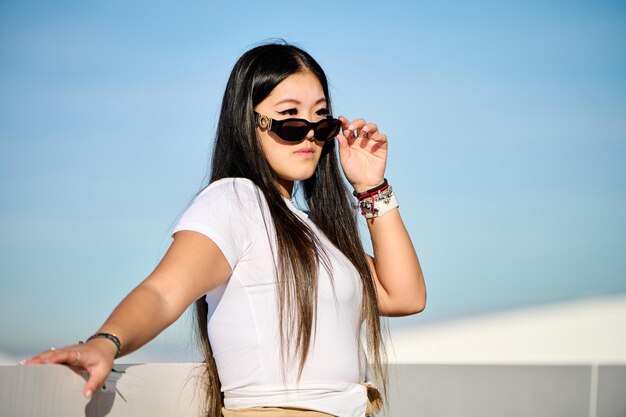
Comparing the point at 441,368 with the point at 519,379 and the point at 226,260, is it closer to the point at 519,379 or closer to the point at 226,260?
the point at 519,379

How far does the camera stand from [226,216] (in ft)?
6.30

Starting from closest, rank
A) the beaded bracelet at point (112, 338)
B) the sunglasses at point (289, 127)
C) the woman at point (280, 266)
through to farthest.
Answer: the beaded bracelet at point (112, 338), the woman at point (280, 266), the sunglasses at point (289, 127)

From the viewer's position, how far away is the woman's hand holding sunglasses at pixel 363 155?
2629 mm

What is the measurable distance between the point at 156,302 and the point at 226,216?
363mm

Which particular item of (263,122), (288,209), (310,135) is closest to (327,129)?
(310,135)

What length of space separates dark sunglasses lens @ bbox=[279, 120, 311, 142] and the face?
22 millimetres

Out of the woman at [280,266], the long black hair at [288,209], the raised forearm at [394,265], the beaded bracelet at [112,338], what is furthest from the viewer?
the raised forearm at [394,265]

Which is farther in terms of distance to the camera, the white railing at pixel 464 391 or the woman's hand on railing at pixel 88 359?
the white railing at pixel 464 391

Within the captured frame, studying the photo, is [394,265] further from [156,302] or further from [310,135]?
[156,302]

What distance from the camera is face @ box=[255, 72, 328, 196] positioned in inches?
91.1

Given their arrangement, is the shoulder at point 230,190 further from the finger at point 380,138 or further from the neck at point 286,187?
the finger at point 380,138

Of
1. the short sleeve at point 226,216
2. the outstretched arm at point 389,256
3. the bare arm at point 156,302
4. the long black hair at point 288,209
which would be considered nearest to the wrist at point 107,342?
the bare arm at point 156,302

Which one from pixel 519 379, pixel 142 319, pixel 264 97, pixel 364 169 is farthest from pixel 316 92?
pixel 519 379

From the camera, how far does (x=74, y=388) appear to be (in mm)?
1676
